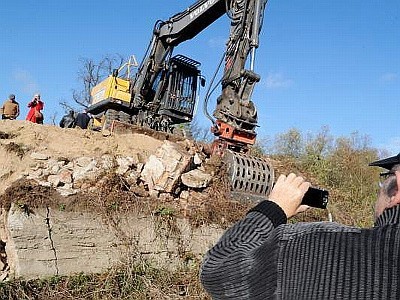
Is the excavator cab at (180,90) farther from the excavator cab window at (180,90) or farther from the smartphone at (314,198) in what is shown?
the smartphone at (314,198)

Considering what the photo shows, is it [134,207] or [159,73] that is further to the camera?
[159,73]

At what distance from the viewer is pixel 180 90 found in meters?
13.7

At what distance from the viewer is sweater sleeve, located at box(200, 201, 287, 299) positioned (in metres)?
1.64

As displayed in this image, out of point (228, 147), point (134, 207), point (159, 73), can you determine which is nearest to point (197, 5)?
point (159, 73)

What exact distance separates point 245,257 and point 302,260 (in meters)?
0.19

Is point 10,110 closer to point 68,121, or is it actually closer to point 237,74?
point 68,121

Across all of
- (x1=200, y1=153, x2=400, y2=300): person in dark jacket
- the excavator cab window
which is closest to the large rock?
the excavator cab window

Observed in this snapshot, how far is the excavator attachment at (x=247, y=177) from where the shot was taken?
917cm

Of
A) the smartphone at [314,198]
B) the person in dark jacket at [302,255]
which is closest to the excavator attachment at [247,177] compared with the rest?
the smartphone at [314,198]

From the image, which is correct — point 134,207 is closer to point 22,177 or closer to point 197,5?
point 22,177

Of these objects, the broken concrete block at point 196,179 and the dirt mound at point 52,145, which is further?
the broken concrete block at point 196,179

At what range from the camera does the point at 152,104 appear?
13.7m

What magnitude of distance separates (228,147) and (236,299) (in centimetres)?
784

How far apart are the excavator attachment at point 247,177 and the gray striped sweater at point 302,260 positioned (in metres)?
7.37
